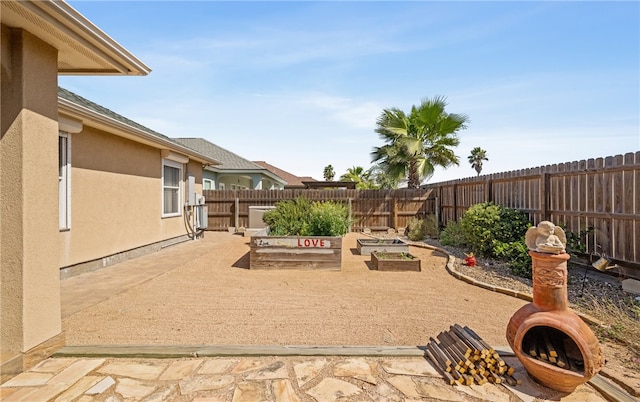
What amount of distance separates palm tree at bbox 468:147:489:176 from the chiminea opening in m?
37.2

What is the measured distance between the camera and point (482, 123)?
483 inches

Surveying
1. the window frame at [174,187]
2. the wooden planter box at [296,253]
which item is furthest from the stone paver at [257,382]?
the window frame at [174,187]

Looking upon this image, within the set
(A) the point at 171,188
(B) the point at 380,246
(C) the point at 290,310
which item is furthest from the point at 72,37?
(A) the point at 171,188

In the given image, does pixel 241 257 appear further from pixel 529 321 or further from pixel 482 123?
pixel 482 123

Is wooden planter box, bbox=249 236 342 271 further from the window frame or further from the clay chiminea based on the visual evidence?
the clay chiminea

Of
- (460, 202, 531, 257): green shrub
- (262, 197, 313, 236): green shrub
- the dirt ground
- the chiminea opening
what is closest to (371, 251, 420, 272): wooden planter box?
the dirt ground

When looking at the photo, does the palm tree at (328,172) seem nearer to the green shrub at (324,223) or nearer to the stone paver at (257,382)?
the green shrub at (324,223)

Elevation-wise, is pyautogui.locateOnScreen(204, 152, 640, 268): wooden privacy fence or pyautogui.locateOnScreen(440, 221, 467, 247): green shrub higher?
pyautogui.locateOnScreen(204, 152, 640, 268): wooden privacy fence

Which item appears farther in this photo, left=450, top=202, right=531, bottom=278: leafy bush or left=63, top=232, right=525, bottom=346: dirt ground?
left=450, top=202, right=531, bottom=278: leafy bush

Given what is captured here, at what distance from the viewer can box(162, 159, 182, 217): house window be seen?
9.18m

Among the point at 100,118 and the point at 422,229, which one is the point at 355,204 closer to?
the point at 422,229

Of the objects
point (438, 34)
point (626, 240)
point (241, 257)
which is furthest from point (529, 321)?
point (438, 34)

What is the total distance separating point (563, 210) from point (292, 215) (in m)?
5.93

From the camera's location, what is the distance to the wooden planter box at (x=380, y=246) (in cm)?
750
